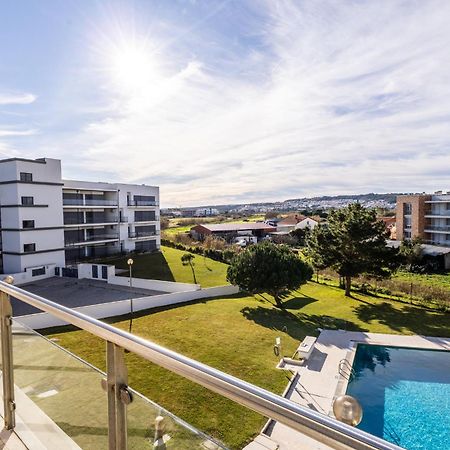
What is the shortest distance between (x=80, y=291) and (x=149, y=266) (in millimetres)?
8303

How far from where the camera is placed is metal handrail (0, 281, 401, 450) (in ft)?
3.15

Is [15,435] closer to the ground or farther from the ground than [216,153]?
closer to the ground

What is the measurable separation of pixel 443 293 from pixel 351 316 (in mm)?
6190

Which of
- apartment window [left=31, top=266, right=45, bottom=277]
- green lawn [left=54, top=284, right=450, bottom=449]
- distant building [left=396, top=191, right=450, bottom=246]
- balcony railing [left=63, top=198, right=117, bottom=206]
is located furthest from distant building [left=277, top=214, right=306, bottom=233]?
apartment window [left=31, top=266, right=45, bottom=277]

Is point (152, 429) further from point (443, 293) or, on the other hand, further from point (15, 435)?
point (443, 293)

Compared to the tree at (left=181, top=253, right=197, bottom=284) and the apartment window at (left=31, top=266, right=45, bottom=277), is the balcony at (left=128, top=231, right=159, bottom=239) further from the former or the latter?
the apartment window at (left=31, top=266, right=45, bottom=277)

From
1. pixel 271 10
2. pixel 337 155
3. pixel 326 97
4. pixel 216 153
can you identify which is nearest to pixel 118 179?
pixel 216 153

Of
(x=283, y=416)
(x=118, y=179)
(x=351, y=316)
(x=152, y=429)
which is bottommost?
(x=351, y=316)

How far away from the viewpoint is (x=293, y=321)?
19203 millimetres

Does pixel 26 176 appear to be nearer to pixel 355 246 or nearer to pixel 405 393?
pixel 355 246

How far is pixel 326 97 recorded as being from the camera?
1427 cm

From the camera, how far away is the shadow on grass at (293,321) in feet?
58.2

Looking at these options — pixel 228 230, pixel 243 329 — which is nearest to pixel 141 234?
pixel 228 230

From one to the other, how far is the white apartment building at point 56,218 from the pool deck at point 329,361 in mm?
21552
